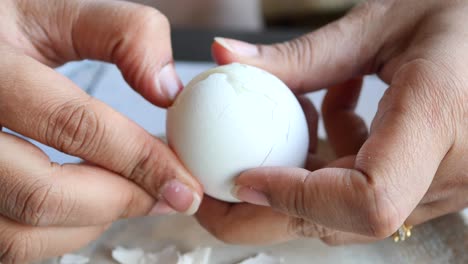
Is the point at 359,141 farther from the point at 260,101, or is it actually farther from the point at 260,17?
the point at 260,17

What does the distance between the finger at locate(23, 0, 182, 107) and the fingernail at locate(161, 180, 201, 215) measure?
0.19 metres

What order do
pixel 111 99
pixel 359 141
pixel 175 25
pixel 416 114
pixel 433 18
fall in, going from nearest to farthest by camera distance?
1. pixel 416 114
2. pixel 433 18
3. pixel 359 141
4. pixel 111 99
5. pixel 175 25

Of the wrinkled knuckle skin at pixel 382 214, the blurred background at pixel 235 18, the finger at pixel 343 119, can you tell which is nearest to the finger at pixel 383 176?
the wrinkled knuckle skin at pixel 382 214

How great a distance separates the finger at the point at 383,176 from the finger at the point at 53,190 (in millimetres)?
215

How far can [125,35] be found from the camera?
91 cm

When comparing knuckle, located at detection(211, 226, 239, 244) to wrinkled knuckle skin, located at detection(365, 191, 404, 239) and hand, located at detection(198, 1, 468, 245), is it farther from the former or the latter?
wrinkled knuckle skin, located at detection(365, 191, 404, 239)

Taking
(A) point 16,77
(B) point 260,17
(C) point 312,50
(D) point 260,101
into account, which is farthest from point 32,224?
(B) point 260,17

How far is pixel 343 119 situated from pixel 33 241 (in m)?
0.70

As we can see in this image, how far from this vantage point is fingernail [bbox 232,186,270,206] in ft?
2.57

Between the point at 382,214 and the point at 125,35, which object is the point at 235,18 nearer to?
the point at 125,35

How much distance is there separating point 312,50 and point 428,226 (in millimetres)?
405

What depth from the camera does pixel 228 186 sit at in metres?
0.81

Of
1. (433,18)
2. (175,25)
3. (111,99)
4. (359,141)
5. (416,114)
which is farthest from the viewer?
(175,25)

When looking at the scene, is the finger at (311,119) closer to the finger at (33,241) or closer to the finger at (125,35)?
the finger at (125,35)
